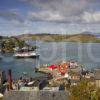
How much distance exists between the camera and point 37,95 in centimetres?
2872

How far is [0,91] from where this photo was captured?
132 feet

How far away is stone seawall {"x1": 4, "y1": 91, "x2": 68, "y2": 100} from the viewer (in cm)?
2855

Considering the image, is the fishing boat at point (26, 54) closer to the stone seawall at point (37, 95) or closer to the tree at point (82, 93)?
the tree at point (82, 93)

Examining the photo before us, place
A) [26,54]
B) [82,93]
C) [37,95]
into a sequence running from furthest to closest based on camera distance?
[26,54] < [82,93] < [37,95]

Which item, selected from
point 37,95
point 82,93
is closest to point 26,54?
point 82,93

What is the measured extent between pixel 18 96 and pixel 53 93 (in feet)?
9.78

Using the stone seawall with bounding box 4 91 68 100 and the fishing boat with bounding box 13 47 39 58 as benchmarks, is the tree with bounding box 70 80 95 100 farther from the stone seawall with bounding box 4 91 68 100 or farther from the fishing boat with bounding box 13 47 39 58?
the fishing boat with bounding box 13 47 39 58

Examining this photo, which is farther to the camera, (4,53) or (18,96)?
(4,53)

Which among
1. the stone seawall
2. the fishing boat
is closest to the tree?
the stone seawall

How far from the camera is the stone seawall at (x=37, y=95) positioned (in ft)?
93.7

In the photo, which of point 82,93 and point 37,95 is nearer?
point 37,95


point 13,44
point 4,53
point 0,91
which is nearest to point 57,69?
point 0,91

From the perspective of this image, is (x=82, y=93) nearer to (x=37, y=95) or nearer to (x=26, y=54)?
(x=37, y=95)

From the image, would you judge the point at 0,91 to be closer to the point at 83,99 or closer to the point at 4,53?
the point at 83,99
